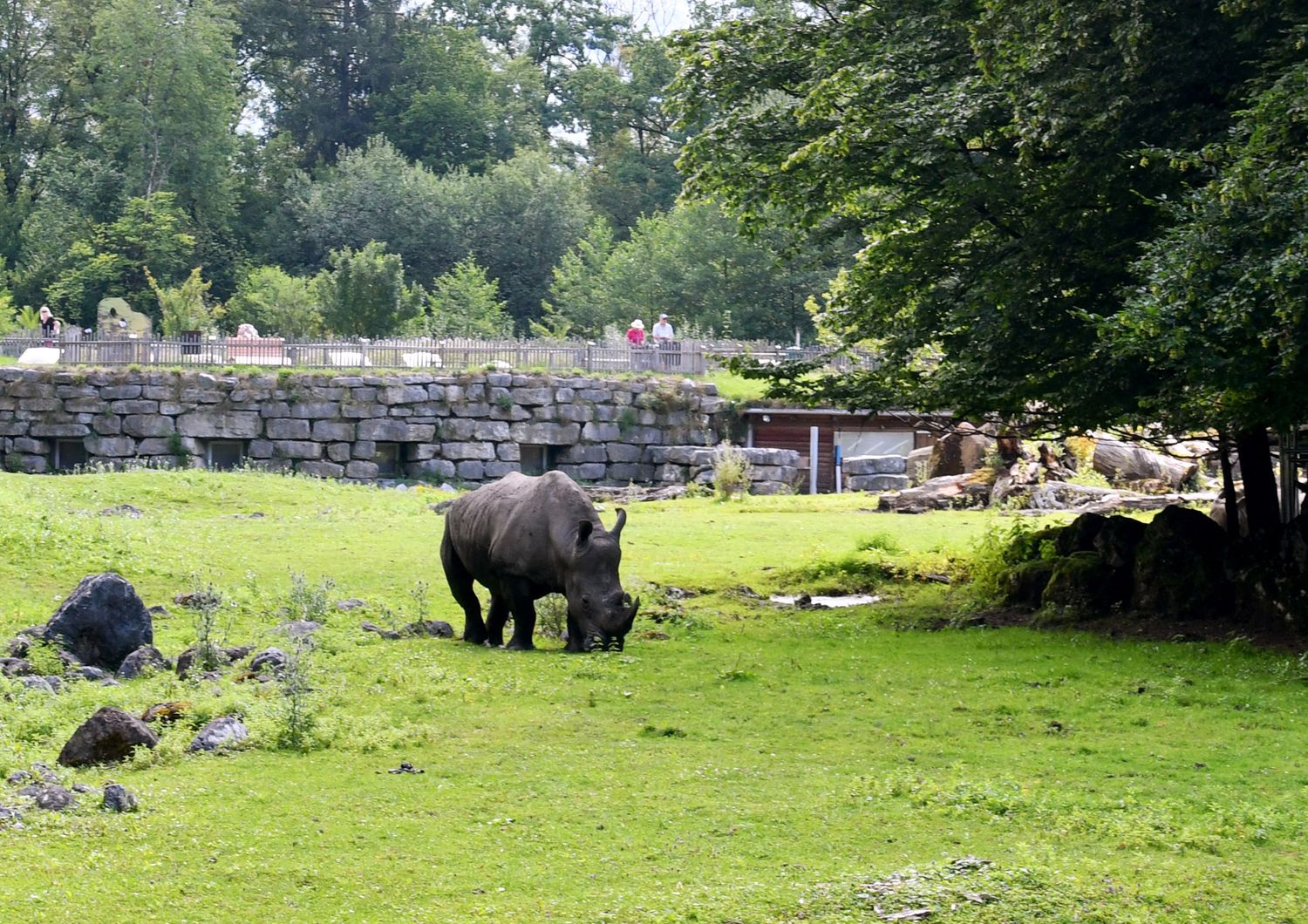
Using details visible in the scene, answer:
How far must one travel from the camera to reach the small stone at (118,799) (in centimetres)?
855

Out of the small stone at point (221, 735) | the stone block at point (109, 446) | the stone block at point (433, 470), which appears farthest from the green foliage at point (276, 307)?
the small stone at point (221, 735)

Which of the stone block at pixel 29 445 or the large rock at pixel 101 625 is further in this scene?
the stone block at pixel 29 445

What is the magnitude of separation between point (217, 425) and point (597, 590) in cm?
2643

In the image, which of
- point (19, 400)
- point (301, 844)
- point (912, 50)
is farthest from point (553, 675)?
point (19, 400)

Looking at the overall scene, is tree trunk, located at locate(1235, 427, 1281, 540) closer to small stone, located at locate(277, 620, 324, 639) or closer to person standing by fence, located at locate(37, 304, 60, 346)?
small stone, located at locate(277, 620, 324, 639)

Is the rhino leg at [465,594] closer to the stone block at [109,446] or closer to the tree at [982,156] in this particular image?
the tree at [982,156]

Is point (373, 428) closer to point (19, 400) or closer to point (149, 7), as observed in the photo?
point (19, 400)

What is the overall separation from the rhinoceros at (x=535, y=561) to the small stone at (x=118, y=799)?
19.6 ft

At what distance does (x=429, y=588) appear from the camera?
18875mm

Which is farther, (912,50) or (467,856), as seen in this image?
(912,50)

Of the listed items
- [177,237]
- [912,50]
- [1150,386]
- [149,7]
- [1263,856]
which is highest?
[149,7]

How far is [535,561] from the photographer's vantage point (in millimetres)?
14656

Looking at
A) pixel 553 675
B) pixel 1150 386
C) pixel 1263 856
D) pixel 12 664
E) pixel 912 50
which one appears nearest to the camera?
pixel 1263 856

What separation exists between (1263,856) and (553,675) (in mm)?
6526
